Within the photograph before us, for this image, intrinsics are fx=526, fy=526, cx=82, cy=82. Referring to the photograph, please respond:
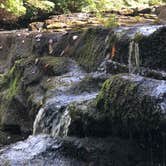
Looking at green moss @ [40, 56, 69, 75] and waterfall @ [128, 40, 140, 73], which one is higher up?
waterfall @ [128, 40, 140, 73]

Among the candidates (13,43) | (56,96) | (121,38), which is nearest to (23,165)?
(56,96)

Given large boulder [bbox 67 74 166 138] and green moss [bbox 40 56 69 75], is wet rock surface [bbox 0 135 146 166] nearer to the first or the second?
large boulder [bbox 67 74 166 138]

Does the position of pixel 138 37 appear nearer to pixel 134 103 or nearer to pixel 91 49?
pixel 91 49

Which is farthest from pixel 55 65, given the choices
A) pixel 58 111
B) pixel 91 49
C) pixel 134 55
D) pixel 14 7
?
pixel 14 7

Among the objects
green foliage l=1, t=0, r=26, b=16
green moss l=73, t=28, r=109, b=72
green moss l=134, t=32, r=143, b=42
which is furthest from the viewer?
green foliage l=1, t=0, r=26, b=16

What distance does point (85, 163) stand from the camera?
4.95 m

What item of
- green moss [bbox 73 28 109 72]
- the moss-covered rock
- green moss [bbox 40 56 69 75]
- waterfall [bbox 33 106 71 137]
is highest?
the moss-covered rock

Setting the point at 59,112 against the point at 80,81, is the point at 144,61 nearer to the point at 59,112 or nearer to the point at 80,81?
the point at 80,81

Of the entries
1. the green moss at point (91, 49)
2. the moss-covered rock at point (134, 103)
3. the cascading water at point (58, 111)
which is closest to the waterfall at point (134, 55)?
the cascading water at point (58, 111)

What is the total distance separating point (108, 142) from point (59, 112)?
5.28 feet

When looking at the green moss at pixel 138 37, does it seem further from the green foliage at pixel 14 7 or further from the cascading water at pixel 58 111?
the green foliage at pixel 14 7

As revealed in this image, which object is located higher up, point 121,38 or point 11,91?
point 121,38

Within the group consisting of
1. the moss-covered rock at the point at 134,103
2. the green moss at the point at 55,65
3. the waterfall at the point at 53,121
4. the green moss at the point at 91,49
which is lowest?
the waterfall at the point at 53,121

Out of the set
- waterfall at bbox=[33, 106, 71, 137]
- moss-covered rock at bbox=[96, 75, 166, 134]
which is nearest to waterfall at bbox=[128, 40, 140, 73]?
waterfall at bbox=[33, 106, 71, 137]
